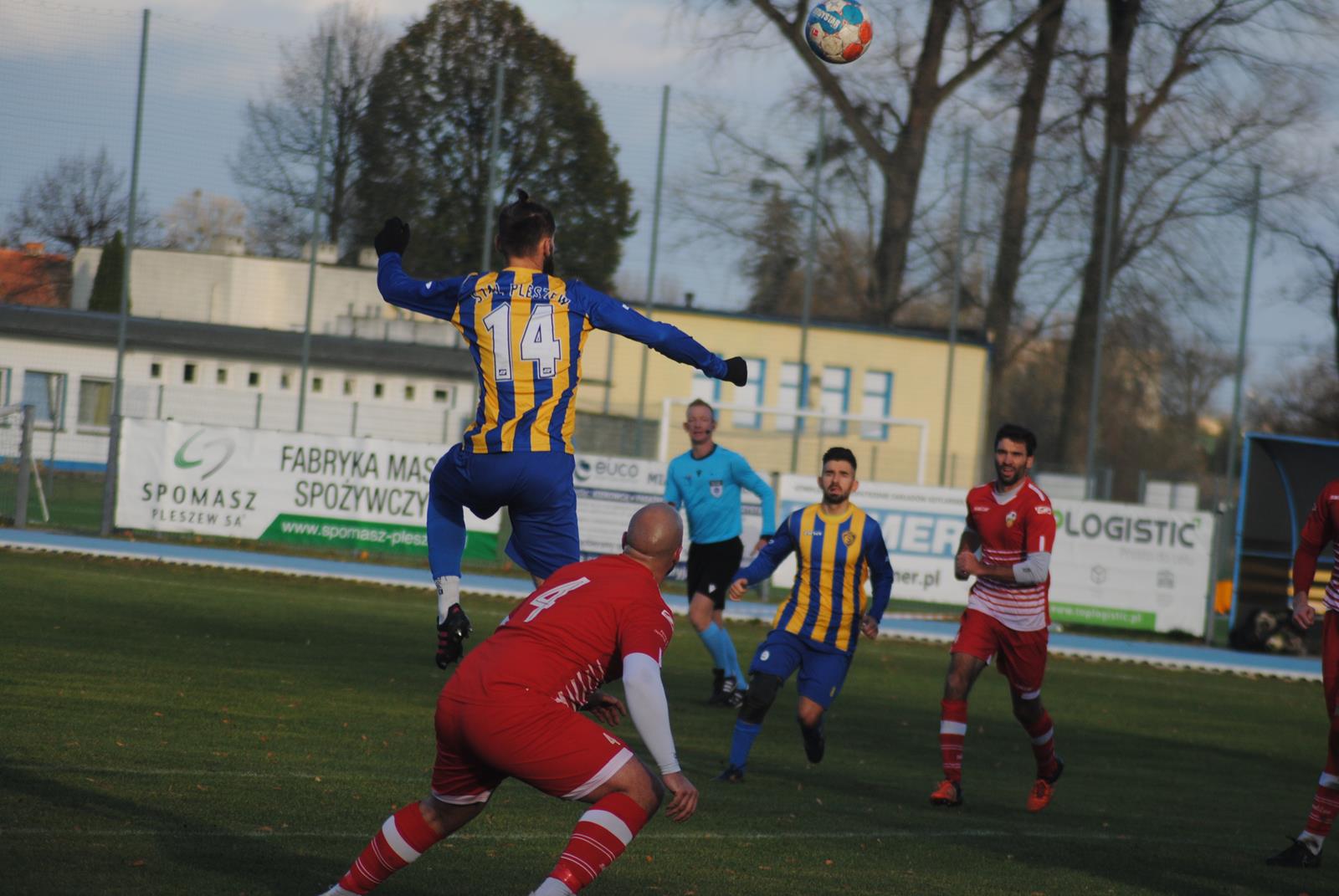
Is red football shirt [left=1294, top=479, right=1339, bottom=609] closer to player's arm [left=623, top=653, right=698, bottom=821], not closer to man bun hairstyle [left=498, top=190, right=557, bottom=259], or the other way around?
man bun hairstyle [left=498, top=190, right=557, bottom=259]

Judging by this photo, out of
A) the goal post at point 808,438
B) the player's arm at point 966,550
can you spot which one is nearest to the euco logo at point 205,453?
the goal post at point 808,438

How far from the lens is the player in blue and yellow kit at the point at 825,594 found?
9.25 metres

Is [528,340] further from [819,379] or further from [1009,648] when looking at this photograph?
[819,379]

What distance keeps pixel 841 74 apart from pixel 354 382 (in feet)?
36.9

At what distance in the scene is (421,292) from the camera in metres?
6.36

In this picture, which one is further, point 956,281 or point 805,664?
point 956,281

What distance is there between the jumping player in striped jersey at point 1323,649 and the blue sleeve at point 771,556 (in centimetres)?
298

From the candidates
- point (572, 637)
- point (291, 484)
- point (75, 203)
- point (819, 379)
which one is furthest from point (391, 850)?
point (819, 379)

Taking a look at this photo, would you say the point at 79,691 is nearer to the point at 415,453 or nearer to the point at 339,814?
the point at 339,814

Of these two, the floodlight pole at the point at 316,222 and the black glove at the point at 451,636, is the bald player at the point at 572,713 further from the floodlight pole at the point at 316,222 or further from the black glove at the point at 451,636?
the floodlight pole at the point at 316,222

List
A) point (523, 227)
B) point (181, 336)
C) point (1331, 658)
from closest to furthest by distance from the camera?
point (523, 227) < point (1331, 658) < point (181, 336)

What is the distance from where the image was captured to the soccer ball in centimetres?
1235

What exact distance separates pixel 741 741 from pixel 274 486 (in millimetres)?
13743

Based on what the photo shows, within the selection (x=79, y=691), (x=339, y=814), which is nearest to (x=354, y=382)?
(x=79, y=691)
